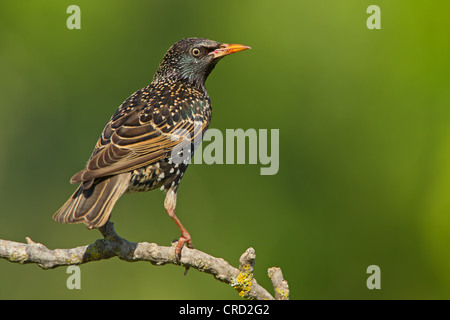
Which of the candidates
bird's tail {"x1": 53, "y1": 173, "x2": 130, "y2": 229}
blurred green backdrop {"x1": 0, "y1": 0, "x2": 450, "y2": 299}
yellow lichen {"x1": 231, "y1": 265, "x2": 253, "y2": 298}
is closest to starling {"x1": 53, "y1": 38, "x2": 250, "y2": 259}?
bird's tail {"x1": 53, "y1": 173, "x2": 130, "y2": 229}

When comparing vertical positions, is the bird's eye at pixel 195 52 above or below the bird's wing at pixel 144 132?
above

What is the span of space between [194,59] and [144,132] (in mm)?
1247

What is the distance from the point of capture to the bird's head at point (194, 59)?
647cm

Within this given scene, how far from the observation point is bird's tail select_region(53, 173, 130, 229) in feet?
15.9

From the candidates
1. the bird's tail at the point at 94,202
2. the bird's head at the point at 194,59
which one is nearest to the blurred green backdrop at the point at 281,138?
the bird's head at the point at 194,59

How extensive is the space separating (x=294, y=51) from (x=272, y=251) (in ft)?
7.47

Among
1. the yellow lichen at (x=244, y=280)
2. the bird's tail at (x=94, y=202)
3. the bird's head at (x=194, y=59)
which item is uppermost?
the bird's head at (x=194, y=59)

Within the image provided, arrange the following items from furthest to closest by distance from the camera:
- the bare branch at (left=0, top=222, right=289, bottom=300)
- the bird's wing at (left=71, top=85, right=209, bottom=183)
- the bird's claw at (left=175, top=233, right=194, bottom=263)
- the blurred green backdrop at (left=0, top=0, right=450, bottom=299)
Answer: the blurred green backdrop at (left=0, top=0, right=450, bottom=299), the bird's wing at (left=71, top=85, right=209, bottom=183), the bird's claw at (left=175, top=233, right=194, bottom=263), the bare branch at (left=0, top=222, right=289, bottom=300)

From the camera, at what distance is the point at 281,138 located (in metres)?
7.80

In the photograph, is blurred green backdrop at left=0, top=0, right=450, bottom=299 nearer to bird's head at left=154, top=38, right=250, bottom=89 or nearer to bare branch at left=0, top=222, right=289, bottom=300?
bird's head at left=154, top=38, right=250, bottom=89

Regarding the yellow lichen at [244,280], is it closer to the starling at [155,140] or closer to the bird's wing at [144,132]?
the starling at [155,140]

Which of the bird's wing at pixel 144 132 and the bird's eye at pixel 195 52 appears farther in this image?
the bird's eye at pixel 195 52

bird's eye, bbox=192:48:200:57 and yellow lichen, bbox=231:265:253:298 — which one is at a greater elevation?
bird's eye, bbox=192:48:200:57

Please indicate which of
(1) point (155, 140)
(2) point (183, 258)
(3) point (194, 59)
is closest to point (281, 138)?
(3) point (194, 59)
